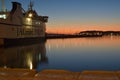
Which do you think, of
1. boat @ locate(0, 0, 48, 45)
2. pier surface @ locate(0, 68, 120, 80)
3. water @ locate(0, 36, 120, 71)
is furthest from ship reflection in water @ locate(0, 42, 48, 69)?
pier surface @ locate(0, 68, 120, 80)

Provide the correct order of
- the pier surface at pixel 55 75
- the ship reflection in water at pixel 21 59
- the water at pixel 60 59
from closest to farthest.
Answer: the pier surface at pixel 55 75
the water at pixel 60 59
the ship reflection in water at pixel 21 59

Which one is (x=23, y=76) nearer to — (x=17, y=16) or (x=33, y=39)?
(x=17, y=16)

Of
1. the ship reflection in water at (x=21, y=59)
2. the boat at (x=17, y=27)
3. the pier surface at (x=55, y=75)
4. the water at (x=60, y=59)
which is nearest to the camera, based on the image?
the pier surface at (x=55, y=75)

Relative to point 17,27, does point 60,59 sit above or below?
below

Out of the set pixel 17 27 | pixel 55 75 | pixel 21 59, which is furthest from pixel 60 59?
pixel 17 27

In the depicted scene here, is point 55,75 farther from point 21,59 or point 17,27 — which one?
point 17,27

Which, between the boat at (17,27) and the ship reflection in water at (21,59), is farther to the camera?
the boat at (17,27)

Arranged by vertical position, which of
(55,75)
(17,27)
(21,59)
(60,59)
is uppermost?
(17,27)

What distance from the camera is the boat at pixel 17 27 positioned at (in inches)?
1364

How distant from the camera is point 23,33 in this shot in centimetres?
4475

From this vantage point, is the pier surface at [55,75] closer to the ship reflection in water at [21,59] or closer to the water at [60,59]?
the water at [60,59]

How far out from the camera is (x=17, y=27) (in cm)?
4044

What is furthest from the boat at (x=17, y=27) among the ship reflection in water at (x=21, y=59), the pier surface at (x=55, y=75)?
the pier surface at (x=55, y=75)

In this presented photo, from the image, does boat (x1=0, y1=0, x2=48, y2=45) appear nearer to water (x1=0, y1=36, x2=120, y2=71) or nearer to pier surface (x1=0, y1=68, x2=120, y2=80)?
water (x1=0, y1=36, x2=120, y2=71)
